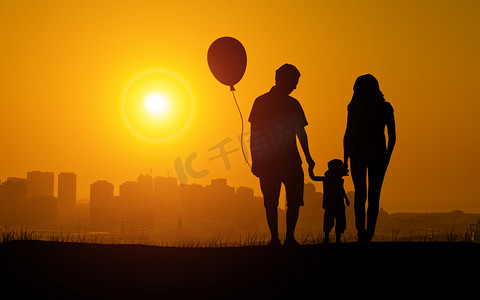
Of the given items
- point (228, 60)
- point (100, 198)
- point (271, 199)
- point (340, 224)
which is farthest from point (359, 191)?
point (100, 198)

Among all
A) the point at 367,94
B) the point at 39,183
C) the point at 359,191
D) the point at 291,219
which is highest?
the point at 367,94

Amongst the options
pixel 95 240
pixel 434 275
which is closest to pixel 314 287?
pixel 434 275

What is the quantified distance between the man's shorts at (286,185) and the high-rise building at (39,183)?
108 metres

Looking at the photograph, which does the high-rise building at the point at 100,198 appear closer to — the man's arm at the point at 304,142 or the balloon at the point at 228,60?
the balloon at the point at 228,60

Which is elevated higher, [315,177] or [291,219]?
[315,177]

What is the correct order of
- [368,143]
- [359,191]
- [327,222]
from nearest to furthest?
[368,143] < [359,191] < [327,222]

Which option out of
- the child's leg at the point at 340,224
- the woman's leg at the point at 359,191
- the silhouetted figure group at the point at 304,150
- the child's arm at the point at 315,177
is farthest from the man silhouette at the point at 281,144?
the child's leg at the point at 340,224

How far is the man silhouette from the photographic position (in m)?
12.1

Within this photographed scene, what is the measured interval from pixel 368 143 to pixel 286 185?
5.83 feet

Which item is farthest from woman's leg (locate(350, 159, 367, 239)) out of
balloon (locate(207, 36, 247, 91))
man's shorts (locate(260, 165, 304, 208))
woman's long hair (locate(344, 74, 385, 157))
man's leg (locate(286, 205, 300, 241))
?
balloon (locate(207, 36, 247, 91))

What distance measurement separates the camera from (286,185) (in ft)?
40.0

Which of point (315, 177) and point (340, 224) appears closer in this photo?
point (315, 177)

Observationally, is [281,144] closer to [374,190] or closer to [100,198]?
[374,190]

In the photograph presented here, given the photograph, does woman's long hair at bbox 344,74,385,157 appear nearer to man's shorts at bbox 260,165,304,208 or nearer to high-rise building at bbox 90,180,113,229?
man's shorts at bbox 260,165,304,208
